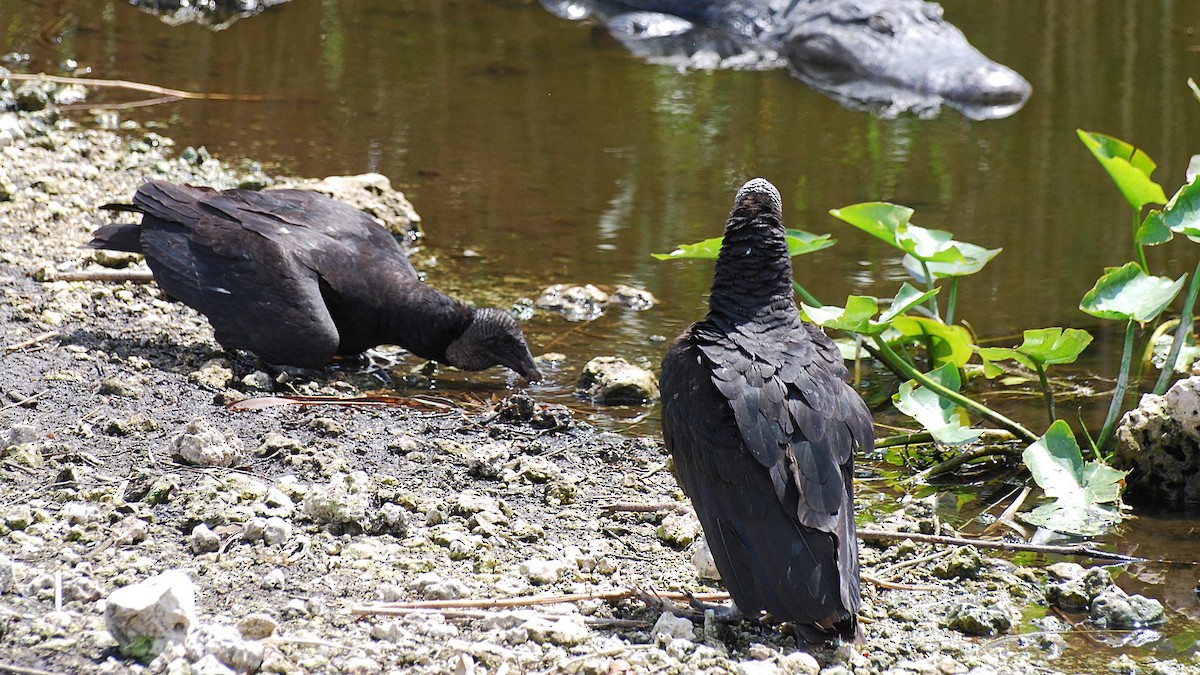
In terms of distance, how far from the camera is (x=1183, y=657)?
3422mm

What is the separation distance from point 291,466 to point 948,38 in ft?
29.1

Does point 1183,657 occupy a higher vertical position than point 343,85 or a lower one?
lower

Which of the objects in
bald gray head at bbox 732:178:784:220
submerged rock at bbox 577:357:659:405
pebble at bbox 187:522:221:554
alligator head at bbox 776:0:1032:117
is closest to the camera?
pebble at bbox 187:522:221:554

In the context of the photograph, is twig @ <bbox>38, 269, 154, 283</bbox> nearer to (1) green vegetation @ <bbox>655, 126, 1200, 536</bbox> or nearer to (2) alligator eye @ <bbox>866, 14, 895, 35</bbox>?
(1) green vegetation @ <bbox>655, 126, 1200, 536</bbox>

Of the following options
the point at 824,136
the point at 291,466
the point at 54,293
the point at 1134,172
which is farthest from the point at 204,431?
the point at 824,136

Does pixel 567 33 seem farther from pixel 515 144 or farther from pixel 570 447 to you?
pixel 570 447

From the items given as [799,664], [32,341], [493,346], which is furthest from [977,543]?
[32,341]

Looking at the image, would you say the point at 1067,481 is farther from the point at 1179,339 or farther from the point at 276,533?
the point at 276,533

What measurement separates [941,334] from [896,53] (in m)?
7.10

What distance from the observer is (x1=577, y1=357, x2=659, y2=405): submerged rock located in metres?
5.29

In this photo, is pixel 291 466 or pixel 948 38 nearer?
pixel 291 466

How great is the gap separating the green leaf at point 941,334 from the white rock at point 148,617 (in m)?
2.82

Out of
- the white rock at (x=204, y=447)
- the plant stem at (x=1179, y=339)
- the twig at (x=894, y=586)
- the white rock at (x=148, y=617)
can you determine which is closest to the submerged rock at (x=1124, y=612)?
the twig at (x=894, y=586)

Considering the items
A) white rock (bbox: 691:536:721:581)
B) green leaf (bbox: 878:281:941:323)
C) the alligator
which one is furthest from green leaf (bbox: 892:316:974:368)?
the alligator
